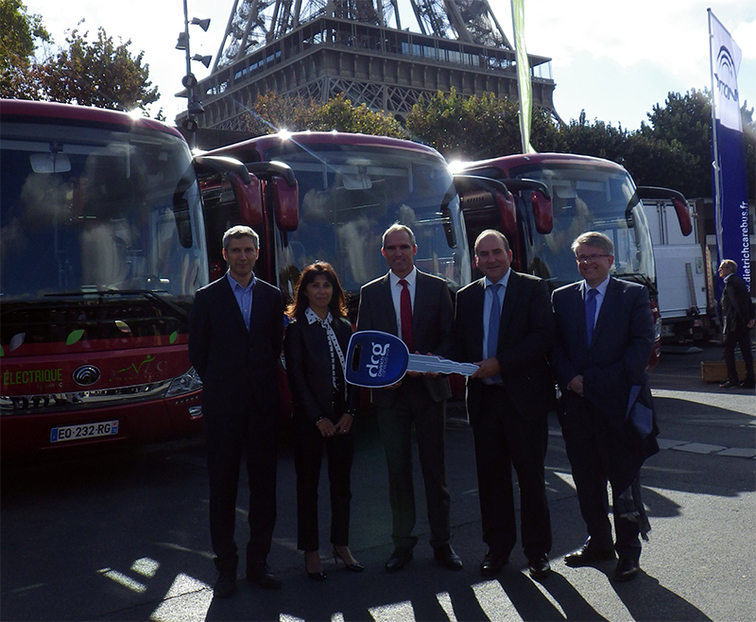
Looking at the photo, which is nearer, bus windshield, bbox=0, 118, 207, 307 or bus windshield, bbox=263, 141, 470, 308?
bus windshield, bbox=0, 118, 207, 307

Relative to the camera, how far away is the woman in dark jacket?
4262mm

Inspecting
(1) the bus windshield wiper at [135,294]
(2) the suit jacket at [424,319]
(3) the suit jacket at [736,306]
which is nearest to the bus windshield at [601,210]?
(3) the suit jacket at [736,306]

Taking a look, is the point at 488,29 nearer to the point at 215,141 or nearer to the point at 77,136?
the point at 215,141

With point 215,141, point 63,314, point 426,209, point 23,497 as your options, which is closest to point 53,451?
point 23,497

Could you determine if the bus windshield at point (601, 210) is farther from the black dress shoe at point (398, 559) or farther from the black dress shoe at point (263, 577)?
the black dress shoe at point (263, 577)

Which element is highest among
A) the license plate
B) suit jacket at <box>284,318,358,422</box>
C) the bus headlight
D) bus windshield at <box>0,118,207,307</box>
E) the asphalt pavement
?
bus windshield at <box>0,118,207,307</box>

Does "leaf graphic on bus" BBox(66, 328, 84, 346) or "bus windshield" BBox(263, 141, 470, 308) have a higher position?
"bus windshield" BBox(263, 141, 470, 308)

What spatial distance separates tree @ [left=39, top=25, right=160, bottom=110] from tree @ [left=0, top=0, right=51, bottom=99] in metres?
0.70

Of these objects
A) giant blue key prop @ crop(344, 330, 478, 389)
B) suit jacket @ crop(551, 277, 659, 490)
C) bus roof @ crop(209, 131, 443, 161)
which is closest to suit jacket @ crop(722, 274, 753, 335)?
bus roof @ crop(209, 131, 443, 161)

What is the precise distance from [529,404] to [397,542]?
102cm

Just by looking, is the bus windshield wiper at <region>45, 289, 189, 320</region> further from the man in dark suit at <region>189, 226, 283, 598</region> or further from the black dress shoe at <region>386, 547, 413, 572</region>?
the black dress shoe at <region>386, 547, 413, 572</region>

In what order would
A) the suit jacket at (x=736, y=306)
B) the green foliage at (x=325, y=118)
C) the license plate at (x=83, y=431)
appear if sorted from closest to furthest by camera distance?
the license plate at (x=83, y=431) < the suit jacket at (x=736, y=306) < the green foliage at (x=325, y=118)

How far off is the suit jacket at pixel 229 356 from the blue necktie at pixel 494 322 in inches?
46.1

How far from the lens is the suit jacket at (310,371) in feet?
14.0
